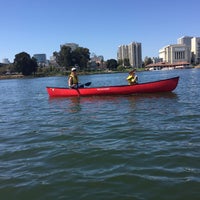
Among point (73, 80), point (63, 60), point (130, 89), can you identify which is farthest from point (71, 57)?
point (130, 89)

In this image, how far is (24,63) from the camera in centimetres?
14450

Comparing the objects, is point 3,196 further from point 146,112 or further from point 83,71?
point 83,71

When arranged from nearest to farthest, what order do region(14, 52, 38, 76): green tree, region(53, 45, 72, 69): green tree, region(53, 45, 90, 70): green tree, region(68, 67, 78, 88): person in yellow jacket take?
region(68, 67, 78, 88): person in yellow jacket → region(14, 52, 38, 76): green tree → region(53, 45, 72, 69): green tree → region(53, 45, 90, 70): green tree

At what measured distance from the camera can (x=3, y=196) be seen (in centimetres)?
647

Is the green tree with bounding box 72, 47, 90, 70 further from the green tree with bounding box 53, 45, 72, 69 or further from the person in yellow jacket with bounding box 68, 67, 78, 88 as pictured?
the person in yellow jacket with bounding box 68, 67, 78, 88

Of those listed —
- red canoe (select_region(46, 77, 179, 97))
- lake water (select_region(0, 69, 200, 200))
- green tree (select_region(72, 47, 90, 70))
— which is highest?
green tree (select_region(72, 47, 90, 70))

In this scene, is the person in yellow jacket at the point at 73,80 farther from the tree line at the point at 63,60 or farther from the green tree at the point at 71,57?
the green tree at the point at 71,57

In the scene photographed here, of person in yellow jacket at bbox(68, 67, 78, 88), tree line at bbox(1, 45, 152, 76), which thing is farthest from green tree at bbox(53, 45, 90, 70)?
person in yellow jacket at bbox(68, 67, 78, 88)

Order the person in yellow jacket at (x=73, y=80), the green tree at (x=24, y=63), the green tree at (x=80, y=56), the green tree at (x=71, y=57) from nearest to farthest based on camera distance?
the person in yellow jacket at (x=73, y=80) → the green tree at (x=24, y=63) → the green tree at (x=71, y=57) → the green tree at (x=80, y=56)

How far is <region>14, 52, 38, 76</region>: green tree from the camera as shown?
14438 cm

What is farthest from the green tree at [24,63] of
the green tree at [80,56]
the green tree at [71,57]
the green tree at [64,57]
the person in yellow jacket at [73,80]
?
the person in yellow jacket at [73,80]

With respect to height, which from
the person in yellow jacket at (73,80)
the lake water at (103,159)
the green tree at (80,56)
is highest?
the green tree at (80,56)

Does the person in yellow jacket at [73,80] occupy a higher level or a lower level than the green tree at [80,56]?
lower

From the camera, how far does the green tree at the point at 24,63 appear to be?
14438cm
